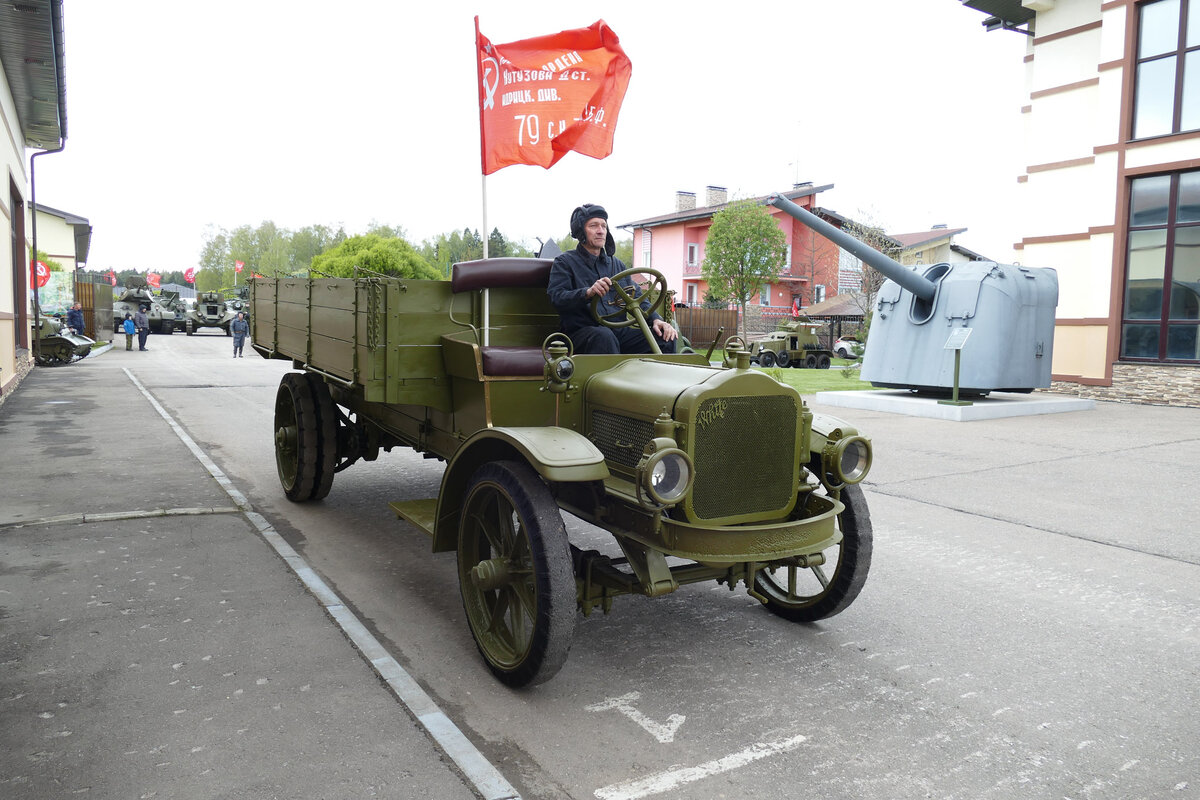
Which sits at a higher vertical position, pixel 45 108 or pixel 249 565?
pixel 45 108

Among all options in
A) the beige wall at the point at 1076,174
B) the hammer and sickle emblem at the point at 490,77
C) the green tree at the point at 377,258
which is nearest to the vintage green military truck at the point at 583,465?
the hammer and sickle emblem at the point at 490,77

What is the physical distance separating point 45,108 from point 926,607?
1932cm

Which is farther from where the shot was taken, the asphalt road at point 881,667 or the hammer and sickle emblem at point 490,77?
the hammer and sickle emblem at point 490,77

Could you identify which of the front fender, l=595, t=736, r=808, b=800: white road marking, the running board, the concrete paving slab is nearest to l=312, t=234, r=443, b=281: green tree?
the concrete paving slab

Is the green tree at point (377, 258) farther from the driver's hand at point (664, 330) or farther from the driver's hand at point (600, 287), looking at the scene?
the driver's hand at point (600, 287)

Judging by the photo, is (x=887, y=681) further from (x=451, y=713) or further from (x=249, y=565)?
(x=249, y=565)

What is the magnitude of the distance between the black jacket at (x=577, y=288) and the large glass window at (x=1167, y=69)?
15.1m

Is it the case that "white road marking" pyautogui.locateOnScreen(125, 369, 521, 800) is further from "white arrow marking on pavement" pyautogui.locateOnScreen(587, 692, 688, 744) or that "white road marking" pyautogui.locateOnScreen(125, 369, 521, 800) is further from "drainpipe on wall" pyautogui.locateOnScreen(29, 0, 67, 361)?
"drainpipe on wall" pyautogui.locateOnScreen(29, 0, 67, 361)

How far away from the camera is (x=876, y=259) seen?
13.3 metres

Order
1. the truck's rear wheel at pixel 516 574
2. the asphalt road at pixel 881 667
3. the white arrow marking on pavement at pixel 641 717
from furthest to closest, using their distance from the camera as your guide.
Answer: the truck's rear wheel at pixel 516 574, the white arrow marking on pavement at pixel 641 717, the asphalt road at pixel 881 667

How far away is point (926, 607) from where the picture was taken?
4.43 meters

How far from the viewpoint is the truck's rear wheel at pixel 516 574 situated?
3137 millimetres

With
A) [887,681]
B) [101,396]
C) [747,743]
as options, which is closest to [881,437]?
[887,681]

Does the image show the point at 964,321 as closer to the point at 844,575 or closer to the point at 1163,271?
the point at 1163,271
